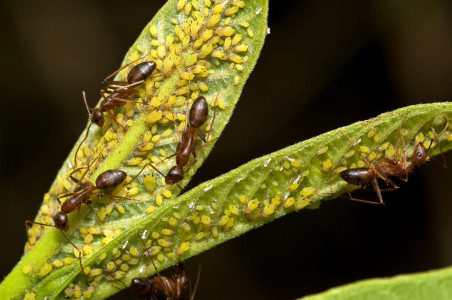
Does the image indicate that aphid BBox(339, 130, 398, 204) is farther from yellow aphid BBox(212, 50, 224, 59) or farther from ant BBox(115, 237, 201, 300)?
ant BBox(115, 237, 201, 300)

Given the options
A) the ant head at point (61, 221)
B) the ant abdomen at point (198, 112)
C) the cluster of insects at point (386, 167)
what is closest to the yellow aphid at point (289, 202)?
the cluster of insects at point (386, 167)

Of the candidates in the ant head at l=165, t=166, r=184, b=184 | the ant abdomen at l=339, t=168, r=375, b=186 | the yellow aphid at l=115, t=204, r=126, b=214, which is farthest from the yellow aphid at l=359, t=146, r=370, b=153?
the yellow aphid at l=115, t=204, r=126, b=214

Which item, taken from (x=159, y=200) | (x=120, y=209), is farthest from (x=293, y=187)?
(x=120, y=209)

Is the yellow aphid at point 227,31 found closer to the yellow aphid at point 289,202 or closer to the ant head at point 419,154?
the yellow aphid at point 289,202

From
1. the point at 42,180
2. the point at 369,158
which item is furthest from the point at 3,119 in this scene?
the point at 369,158

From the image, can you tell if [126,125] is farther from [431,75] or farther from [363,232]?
[431,75]

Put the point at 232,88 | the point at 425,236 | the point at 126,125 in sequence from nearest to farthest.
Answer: the point at 232,88 → the point at 126,125 → the point at 425,236
